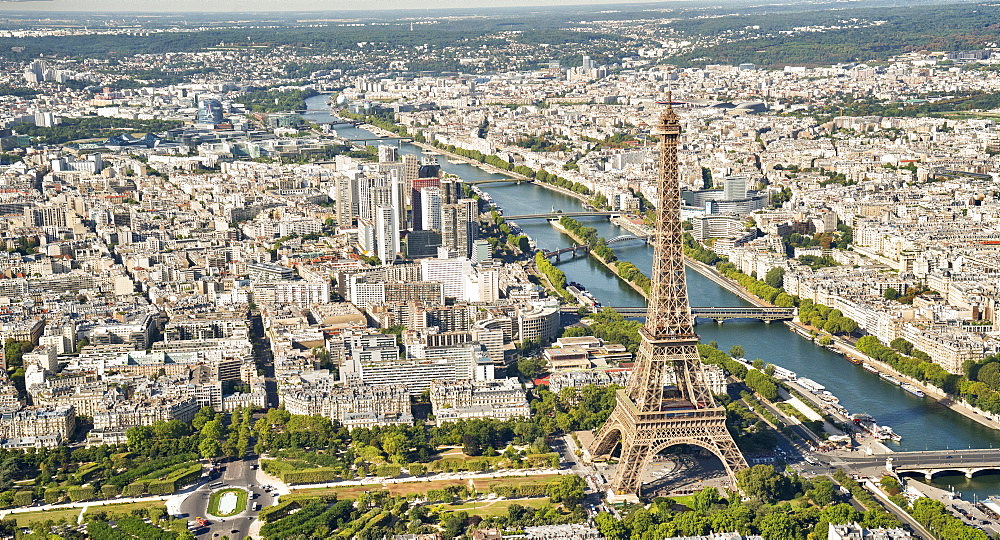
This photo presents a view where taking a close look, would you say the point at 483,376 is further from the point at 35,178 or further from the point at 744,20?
the point at 744,20

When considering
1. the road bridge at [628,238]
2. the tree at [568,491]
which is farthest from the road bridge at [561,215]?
the tree at [568,491]

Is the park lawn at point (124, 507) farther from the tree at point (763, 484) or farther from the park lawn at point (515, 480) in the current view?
the tree at point (763, 484)

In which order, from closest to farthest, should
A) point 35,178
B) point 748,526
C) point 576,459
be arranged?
point 748,526 < point 576,459 < point 35,178

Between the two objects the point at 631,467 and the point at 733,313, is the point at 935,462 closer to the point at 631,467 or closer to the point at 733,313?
the point at 631,467

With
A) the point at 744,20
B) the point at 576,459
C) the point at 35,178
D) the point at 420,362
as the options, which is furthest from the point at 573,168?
the point at 744,20

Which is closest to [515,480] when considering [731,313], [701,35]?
[731,313]
